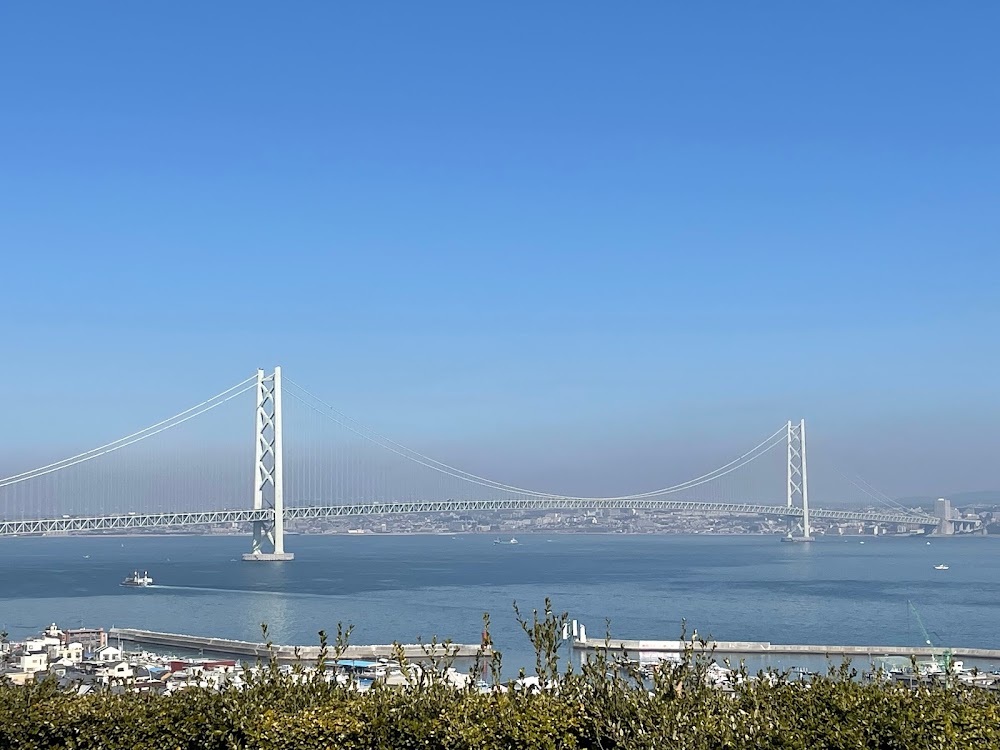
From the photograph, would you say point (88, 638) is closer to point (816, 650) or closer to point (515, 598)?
point (515, 598)

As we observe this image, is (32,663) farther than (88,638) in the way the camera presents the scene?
No

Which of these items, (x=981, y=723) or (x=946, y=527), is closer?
(x=981, y=723)

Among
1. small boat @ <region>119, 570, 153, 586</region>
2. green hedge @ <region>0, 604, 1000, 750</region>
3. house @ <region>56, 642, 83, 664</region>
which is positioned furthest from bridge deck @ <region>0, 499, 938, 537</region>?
green hedge @ <region>0, 604, 1000, 750</region>

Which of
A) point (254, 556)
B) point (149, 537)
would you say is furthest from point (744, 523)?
point (254, 556)

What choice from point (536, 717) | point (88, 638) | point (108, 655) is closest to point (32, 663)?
point (108, 655)

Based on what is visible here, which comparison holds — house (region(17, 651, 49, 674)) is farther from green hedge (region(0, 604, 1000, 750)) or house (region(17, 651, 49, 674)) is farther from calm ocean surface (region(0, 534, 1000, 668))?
→ green hedge (region(0, 604, 1000, 750))

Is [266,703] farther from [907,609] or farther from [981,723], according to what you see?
[907,609]

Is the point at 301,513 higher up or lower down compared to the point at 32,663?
higher up
